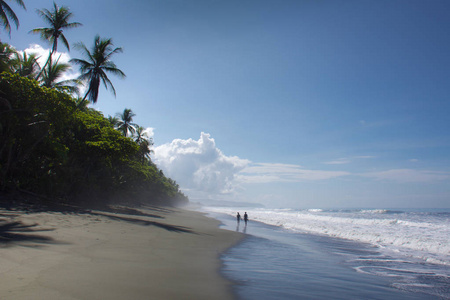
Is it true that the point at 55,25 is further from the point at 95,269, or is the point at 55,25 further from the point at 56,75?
the point at 95,269

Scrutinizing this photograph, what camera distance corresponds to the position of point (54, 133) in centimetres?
1681

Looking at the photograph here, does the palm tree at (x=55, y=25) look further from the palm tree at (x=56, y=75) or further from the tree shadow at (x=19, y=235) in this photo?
the tree shadow at (x=19, y=235)

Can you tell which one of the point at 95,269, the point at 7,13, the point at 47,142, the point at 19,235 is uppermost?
the point at 7,13

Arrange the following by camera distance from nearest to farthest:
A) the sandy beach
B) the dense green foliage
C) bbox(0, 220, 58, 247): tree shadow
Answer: the sandy beach < bbox(0, 220, 58, 247): tree shadow < the dense green foliage

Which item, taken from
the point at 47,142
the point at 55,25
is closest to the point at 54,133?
the point at 47,142

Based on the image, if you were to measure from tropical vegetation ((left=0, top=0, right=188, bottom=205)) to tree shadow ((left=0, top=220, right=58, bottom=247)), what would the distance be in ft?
27.7

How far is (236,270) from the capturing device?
6.53m

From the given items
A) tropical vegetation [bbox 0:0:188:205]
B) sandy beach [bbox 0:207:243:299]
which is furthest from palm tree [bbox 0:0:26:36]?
sandy beach [bbox 0:207:243:299]

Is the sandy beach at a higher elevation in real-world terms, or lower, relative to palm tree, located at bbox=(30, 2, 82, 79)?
lower

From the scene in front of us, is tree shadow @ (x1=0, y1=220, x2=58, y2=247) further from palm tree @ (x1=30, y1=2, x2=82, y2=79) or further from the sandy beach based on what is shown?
palm tree @ (x1=30, y1=2, x2=82, y2=79)

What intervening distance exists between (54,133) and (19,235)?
12.5m

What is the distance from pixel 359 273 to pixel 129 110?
132 feet

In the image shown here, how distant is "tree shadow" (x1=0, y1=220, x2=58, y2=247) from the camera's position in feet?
19.1

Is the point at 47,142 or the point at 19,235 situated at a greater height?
the point at 47,142
